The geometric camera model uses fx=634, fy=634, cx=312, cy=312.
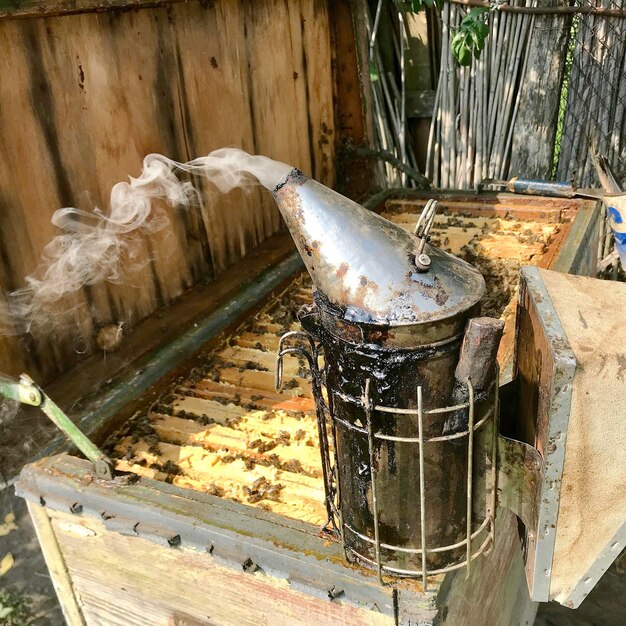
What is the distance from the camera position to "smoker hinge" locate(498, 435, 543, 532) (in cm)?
171

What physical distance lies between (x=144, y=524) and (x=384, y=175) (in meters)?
5.13

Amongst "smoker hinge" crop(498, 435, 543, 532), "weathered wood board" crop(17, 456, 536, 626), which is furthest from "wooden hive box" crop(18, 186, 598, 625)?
"smoker hinge" crop(498, 435, 543, 532)

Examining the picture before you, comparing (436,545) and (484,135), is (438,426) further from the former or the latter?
(484,135)

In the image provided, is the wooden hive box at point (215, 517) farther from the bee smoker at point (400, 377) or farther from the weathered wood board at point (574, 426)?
the weathered wood board at point (574, 426)

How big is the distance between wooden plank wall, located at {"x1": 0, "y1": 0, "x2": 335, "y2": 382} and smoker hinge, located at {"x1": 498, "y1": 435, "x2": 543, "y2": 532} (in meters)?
2.08

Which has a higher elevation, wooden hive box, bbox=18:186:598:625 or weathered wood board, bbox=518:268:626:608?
weathered wood board, bbox=518:268:626:608

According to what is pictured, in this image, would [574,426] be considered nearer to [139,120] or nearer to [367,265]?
[367,265]

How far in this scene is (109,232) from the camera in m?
3.23

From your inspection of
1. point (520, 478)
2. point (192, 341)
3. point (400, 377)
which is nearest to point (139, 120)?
point (192, 341)

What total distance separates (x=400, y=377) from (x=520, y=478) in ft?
1.65

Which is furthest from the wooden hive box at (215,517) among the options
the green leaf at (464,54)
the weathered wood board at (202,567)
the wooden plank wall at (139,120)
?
the green leaf at (464,54)

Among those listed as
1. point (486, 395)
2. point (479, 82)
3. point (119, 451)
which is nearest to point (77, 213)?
point (119, 451)

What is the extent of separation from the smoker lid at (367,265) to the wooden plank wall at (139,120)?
1601mm

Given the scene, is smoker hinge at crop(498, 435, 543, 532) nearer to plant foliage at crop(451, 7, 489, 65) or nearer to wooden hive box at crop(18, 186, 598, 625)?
wooden hive box at crop(18, 186, 598, 625)
